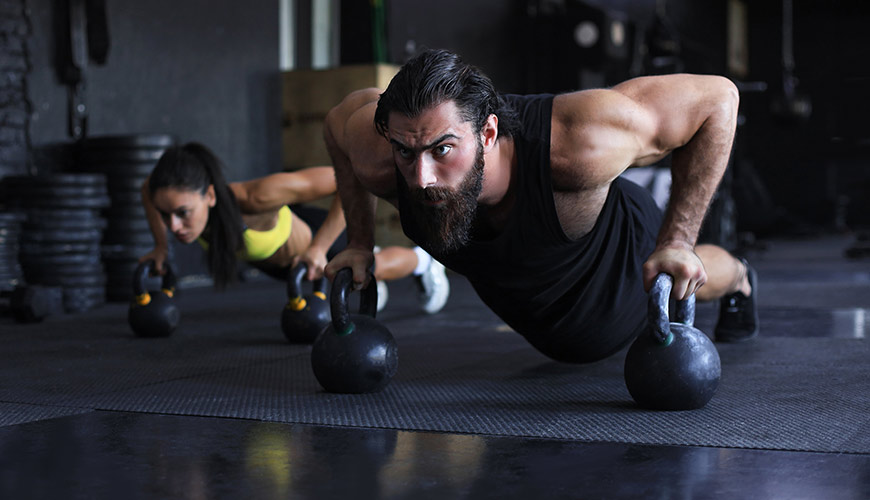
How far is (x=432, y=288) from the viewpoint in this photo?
11.9 ft

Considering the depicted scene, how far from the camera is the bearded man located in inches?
64.8

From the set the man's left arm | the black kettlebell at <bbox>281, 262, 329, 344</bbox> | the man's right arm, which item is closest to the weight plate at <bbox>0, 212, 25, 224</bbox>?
the black kettlebell at <bbox>281, 262, 329, 344</bbox>

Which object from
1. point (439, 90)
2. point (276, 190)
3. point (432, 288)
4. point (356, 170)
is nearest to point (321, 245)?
point (276, 190)

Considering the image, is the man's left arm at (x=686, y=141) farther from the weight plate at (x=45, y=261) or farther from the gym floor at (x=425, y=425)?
the weight plate at (x=45, y=261)

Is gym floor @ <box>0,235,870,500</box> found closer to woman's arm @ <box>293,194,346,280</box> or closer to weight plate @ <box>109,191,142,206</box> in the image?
woman's arm @ <box>293,194,346,280</box>

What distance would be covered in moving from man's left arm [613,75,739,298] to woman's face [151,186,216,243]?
151 cm

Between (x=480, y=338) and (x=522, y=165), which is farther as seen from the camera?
(x=480, y=338)

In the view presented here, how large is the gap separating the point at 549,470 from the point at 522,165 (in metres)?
0.62

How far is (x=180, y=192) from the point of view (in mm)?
2777

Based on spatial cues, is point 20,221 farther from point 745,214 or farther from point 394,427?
point 745,214

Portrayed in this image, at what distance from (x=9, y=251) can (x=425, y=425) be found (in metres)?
2.74

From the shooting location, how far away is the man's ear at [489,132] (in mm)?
1694

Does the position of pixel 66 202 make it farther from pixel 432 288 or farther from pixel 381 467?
pixel 381 467

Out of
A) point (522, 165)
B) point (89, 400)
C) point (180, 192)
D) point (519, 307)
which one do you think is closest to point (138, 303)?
point (180, 192)
